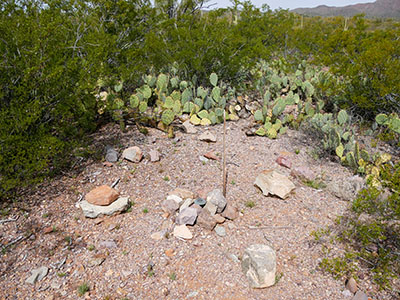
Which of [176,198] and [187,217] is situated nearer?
[187,217]

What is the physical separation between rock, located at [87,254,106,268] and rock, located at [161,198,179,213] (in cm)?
94

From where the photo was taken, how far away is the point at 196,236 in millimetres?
3473

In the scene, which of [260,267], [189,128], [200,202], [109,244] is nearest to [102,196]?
[109,244]

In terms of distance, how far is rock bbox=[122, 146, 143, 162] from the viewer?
459 centimetres

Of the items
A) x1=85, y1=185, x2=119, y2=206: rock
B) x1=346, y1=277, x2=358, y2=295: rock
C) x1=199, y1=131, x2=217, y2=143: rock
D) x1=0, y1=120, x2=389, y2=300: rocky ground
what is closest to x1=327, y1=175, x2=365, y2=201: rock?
x1=0, y1=120, x2=389, y2=300: rocky ground

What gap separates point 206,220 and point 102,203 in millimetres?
1313

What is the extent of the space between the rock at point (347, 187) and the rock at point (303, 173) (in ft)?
0.95

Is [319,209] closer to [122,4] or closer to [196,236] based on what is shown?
[196,236]

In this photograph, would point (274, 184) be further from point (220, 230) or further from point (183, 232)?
point (183, 232)

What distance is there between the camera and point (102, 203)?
145 inches

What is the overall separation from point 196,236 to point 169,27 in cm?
621

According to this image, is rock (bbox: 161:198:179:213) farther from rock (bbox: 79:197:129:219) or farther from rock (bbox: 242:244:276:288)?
rock (bbox: 242:244:276:288)

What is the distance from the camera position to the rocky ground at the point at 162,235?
2.90 meters

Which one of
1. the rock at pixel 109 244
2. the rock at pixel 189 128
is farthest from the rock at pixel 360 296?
the rock at pixel 189 128
